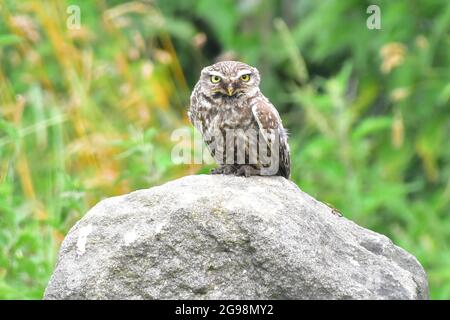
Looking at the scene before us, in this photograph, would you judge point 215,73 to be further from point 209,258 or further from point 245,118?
point 209,258

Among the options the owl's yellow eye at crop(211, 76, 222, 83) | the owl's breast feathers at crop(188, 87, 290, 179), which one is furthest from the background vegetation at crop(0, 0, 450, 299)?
the owl's yellow eye at crop(211, 76, 222, 83)

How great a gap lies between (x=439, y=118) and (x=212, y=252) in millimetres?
4743

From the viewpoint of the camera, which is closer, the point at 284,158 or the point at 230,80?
the point at 230,80

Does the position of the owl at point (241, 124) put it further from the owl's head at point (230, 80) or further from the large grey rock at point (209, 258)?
the large grey rock at point (209, 258)

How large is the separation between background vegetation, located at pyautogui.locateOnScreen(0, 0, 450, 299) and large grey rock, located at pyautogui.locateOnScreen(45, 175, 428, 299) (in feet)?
4.66

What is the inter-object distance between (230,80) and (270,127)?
34cm

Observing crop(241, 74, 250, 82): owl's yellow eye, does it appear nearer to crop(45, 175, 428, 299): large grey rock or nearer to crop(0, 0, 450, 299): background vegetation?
crop(0, 0, 450, 299): background vegetation

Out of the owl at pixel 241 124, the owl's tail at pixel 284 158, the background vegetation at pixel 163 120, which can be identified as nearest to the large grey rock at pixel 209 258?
the owl at pixel 241 124

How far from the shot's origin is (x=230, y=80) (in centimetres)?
532

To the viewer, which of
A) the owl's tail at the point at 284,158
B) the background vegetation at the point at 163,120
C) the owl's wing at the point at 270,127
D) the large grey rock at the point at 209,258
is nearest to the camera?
the large grey rock at the point at 209,258

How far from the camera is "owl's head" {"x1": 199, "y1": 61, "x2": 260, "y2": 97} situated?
5320 millimetres

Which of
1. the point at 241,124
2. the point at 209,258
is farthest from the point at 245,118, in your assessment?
the point at 209,258

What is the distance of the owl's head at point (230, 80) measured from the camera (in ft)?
17.5

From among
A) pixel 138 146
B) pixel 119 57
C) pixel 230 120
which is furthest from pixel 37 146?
pixel 230 120
